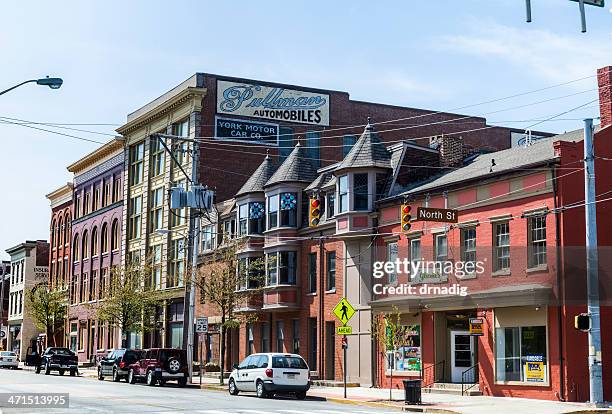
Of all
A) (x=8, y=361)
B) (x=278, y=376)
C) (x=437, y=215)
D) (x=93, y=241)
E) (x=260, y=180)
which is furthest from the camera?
(x=93, y=241)

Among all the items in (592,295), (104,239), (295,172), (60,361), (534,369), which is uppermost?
(295,172)

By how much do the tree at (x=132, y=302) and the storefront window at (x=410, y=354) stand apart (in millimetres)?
24178

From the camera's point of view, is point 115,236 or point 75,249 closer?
point 115,236

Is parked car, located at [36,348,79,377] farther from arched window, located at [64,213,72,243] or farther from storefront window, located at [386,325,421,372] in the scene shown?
arched window, located at [64,213,72,243]

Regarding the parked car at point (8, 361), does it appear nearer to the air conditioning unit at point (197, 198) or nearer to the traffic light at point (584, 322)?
the air conditioning unit at point (197, 198)

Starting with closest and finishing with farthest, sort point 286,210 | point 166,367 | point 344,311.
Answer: point 344,311 < point 166,367 < point 286,210

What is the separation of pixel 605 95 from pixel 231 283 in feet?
61.9

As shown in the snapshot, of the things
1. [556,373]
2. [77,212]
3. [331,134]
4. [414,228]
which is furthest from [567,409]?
[77,212]

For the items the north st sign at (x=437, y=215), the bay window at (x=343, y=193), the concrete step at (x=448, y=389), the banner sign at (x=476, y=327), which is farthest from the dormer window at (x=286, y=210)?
the banner sign at (x=476, y=327)

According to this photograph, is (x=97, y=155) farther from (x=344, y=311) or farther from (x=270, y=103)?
(x=344, y=311)

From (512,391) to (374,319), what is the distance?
8.34m

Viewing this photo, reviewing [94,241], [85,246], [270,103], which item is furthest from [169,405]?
[85,246]

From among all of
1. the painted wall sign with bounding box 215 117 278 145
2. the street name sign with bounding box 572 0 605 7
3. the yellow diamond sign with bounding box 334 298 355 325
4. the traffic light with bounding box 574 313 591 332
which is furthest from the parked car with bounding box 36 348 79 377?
the street name sign with bounding box 572 0 605 7

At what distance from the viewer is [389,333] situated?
116ft
